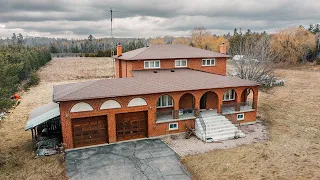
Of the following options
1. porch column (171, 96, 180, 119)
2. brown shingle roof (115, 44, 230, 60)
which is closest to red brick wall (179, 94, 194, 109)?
porch column (171, 96, 180, 119)

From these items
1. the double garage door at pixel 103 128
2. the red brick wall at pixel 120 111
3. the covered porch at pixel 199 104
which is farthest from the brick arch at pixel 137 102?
the covered porch at pixel 199 104

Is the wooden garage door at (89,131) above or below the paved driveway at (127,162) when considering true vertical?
above

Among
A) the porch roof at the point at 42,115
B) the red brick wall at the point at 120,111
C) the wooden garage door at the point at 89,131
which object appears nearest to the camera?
the red brick wall at the point at 120,111

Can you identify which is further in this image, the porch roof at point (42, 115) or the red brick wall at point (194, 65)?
the red brick wall at point (194, 65)

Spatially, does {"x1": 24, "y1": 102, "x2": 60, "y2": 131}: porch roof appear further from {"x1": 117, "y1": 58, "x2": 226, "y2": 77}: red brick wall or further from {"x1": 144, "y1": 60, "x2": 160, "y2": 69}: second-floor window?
{"x1": 144, "y1": 60, "x2": 160, "y2": 69}: second-floor window

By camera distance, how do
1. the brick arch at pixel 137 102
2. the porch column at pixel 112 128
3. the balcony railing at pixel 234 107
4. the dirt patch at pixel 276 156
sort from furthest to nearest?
1. the balcony railing at pixel 234 107
2. the brick arch at pixel 137 102
3. the porch column at pixel 112 128
4. the dirt patch at pixel 276 156

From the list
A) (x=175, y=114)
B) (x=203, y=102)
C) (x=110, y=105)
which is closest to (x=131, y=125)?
(x=110, y=105)

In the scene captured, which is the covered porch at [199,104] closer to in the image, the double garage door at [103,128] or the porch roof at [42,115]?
the double garage door at [103,128]

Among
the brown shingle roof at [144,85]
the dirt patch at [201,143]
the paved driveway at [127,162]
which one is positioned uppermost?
the brown shingle roof at [144,85]
